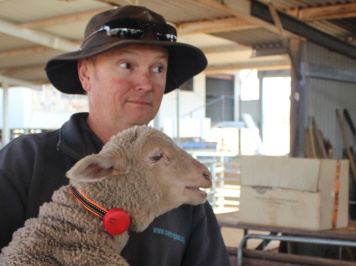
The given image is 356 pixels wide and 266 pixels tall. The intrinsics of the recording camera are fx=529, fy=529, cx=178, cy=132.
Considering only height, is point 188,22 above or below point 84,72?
above

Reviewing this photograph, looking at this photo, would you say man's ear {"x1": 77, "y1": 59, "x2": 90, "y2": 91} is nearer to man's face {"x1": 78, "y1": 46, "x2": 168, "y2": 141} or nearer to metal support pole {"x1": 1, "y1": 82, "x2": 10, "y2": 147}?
man's face {"x1": 78, "y1": 46, "x2": 168, "y2": 141}

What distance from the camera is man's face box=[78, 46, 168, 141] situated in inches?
67.5

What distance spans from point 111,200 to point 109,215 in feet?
0.30

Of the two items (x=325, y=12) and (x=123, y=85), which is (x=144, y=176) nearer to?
(x=123, y=85)

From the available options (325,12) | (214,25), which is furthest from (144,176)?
(214,25)

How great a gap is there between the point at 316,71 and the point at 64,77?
205 inches

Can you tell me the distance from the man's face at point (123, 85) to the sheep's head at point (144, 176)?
7 centimetres

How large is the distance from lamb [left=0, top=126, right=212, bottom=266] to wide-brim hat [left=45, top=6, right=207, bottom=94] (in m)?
0.30

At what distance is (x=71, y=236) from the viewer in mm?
1507

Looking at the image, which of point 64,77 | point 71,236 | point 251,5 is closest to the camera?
point 71,236

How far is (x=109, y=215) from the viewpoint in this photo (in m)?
1.54

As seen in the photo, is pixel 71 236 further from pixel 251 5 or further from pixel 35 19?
pixel 35 19

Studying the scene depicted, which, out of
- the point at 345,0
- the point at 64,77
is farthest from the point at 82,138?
the point at 345,0

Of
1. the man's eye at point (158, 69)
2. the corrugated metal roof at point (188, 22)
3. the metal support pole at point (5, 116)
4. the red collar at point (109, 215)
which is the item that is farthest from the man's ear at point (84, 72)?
the metal support pole at point (5, 116)
